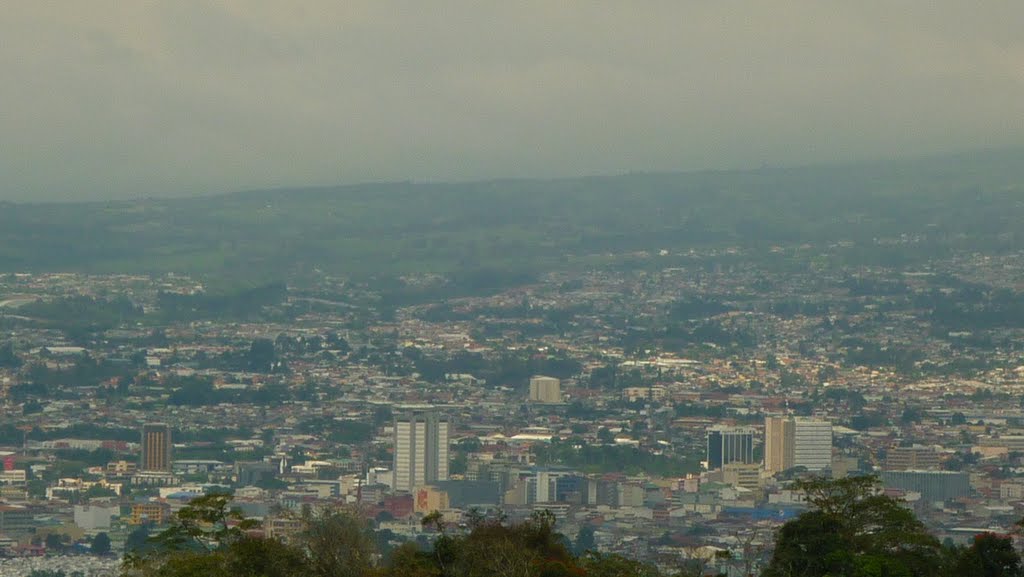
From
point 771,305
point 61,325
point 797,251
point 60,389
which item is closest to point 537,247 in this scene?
point 797,251

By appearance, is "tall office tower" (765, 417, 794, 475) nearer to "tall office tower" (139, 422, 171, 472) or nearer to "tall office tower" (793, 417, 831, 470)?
"tall office tower" (793, 417, 831, 470)

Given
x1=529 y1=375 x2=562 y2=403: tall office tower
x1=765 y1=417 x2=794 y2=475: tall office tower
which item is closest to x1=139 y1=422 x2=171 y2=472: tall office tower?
x1=765 y1=417 x2=794 y2=475: tall office tower

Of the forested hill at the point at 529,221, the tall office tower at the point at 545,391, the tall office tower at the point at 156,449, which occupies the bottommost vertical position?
the tall office tower at the point at 156,449

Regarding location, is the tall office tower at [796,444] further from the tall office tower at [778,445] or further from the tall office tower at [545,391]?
the tall office tower at [545,391]

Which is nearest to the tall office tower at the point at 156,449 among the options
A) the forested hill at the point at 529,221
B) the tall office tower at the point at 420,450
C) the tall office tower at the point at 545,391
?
the tall office tower at the point at 420,450

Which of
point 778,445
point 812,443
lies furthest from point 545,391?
point 812,443

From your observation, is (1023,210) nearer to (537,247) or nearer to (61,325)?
(537,247)
